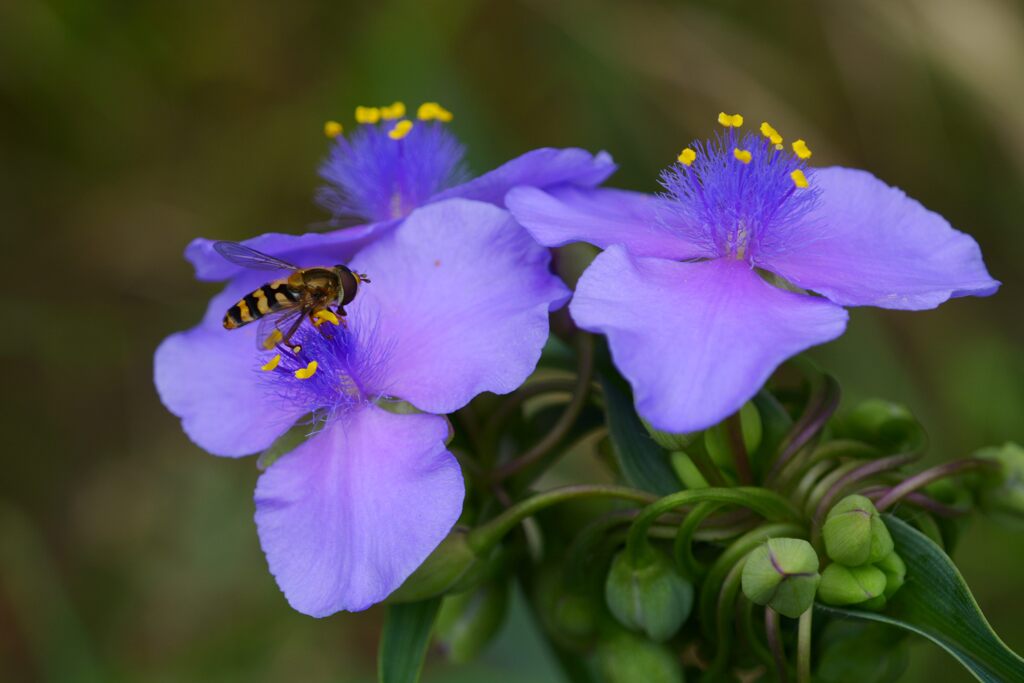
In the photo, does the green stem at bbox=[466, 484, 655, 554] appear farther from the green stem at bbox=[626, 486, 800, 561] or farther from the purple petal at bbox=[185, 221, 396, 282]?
the purple petal at bbox=[185, 221, 396, 282]

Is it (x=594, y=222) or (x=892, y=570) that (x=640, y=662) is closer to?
(x=892, y=570)

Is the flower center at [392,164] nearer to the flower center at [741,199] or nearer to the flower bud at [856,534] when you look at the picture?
the flower center at [741,199]

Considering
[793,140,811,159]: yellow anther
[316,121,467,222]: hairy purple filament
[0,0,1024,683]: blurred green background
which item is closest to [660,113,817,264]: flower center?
[793,140,811,159]: yellow anther

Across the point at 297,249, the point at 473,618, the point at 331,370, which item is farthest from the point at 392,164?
the point at 473,618

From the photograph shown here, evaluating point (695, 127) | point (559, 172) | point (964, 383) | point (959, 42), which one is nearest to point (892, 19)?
point (959, 42)

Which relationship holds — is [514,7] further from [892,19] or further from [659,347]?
[659,347]

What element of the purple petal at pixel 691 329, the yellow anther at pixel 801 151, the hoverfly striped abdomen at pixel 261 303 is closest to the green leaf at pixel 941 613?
the purple petal at pixel 691 329
